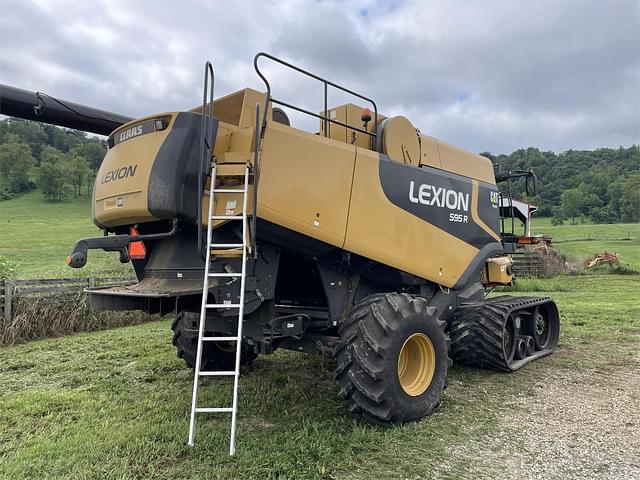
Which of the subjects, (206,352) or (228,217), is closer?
(228,217)

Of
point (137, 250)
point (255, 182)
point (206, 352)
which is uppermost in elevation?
point (255, 182)

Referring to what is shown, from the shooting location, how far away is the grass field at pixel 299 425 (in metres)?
3.52

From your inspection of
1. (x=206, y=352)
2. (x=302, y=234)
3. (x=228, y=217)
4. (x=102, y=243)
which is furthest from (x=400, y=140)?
(x=206, y=352)

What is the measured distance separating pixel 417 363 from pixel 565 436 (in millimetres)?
1370

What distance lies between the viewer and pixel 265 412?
4.71 metres

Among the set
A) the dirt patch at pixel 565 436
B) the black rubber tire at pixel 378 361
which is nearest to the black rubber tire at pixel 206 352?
the black rubber tire at pixel 378 361

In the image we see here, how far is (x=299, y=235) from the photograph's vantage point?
4.29m

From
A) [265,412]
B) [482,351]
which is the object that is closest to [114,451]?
[265,412]

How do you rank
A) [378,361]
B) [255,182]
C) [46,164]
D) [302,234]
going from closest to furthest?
[255,182], [378,361], [302,234], [46,164]

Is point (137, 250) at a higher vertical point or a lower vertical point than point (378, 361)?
higher

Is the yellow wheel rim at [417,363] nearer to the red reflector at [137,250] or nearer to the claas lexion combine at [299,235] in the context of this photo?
the claas lexion combine at [299,235]

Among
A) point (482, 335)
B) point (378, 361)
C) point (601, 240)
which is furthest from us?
point (601, 240)

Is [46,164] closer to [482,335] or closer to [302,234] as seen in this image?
[482,335]

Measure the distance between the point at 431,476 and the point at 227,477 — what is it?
4.59 feet
